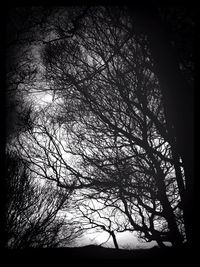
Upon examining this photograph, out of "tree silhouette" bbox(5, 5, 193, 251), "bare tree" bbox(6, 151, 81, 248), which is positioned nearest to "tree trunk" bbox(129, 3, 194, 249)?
"tree silhouette" bbox(5, 5, 193, 251)

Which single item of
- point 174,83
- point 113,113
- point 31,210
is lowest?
point 174,83

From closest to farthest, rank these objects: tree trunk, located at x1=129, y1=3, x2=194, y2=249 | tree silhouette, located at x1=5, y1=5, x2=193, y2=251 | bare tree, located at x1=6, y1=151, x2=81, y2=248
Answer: tree trunk, located at x1=129, y1=3, x2=194, y2=249 < tree silhouette, located at x1=5, y1=5, x2=193, y2=251 < bare tree, located at x1=6, y1=151, x2=81, y2=248

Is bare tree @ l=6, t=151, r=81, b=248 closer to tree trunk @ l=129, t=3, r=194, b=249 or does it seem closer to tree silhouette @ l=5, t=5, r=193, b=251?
tree silhouette @ l=5, t=5, r=193, b=251

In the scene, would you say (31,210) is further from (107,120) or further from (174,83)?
(174,83)

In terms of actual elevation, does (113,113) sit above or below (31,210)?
above

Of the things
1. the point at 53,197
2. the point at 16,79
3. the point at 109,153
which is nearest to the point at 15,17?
the point at 16,79

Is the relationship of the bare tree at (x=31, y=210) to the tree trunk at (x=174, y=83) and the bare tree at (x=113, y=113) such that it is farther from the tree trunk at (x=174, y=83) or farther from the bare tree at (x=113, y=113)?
the tree trunk at (x=174, y=83)

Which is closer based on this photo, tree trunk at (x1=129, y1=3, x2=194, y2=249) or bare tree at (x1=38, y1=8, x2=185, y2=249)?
tree trunk at (x1=129, y1=3, x2=194, y2=249)

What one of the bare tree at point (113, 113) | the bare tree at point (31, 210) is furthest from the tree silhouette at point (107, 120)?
the bare tree at point (31, 210)

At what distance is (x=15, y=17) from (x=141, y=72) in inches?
105

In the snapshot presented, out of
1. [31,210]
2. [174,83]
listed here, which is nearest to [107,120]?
[174,83]

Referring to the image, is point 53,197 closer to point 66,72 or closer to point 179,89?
point 66,72

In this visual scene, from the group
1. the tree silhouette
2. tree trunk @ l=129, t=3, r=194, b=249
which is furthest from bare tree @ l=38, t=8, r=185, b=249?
tree trunk @ l=129, t=3, r=194, b=249

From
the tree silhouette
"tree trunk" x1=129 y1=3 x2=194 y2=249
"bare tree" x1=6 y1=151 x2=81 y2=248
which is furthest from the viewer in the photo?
"bare tree" x1=6 y1=151 x2=81 y2=248
